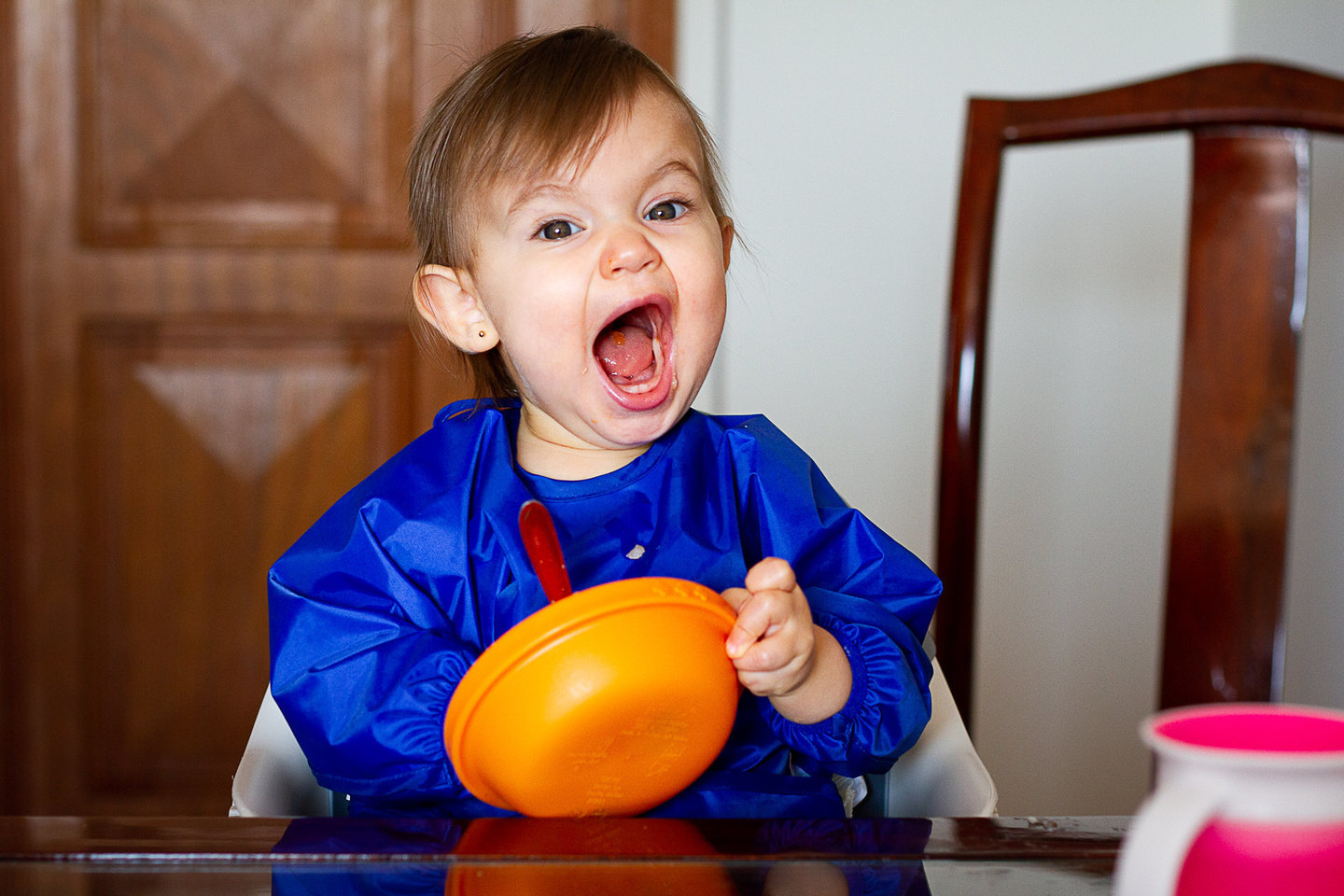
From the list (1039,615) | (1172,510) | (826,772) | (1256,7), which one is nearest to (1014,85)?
(1256,7)

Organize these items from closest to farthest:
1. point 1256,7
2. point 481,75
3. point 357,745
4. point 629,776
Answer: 1. point 629,776
2. point 357,745
3. point 481,75
4. point 1256,7

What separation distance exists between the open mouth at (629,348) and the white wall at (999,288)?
0.88 metres

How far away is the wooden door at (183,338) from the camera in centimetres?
166

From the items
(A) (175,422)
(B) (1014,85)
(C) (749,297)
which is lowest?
(A) (175,422)

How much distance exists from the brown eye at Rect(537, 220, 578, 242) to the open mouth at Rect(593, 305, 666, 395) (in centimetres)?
6

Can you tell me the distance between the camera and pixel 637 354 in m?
0.74

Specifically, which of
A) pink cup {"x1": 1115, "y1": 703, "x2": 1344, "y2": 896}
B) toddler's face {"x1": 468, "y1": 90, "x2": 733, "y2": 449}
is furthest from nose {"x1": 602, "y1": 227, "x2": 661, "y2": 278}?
pink cup {"x1": 1115, "y1": 703, "x2": 1344, "y2": 896}

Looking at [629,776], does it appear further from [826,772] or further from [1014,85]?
[1014,85]

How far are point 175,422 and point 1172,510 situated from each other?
1348mm

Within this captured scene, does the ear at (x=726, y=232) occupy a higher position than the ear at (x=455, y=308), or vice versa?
the ear at (x=726, y=232)

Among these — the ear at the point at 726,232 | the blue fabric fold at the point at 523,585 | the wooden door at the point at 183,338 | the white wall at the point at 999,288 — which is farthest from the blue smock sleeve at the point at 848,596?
the wooden door at the point at 183,338

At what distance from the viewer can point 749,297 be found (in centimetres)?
163

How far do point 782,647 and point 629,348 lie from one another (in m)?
0.27

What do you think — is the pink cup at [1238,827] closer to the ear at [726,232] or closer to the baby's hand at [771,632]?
the baby's hand at [771,632]
